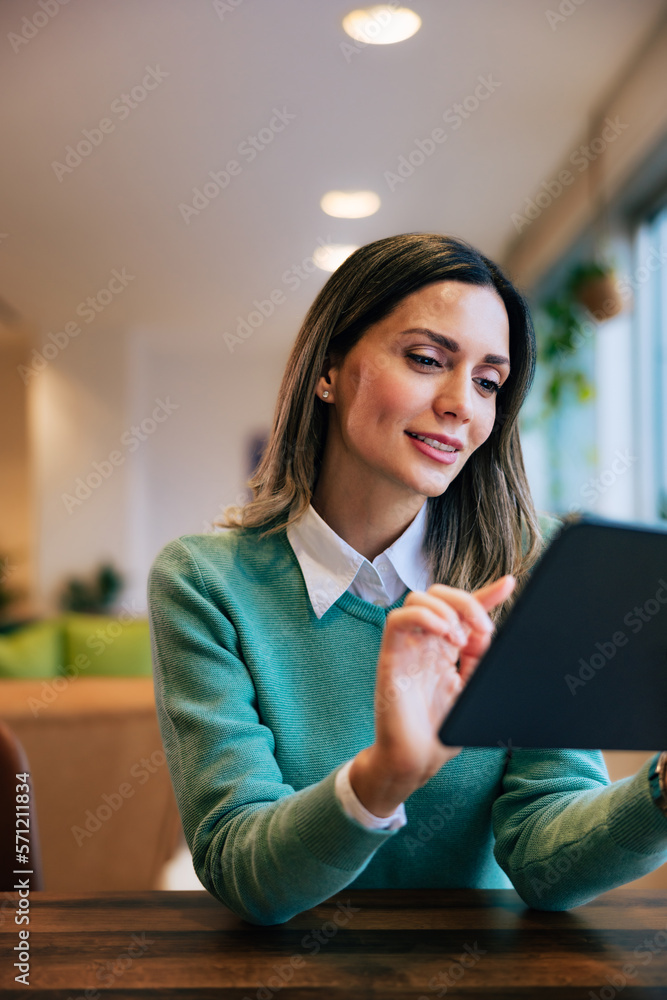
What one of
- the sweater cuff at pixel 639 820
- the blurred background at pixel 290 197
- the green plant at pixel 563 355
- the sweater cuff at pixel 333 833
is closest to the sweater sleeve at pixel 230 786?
the sweater cuff at pixel 333 833

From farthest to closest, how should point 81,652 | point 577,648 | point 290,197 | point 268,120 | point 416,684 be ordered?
point 290,197 < point 268,120 < point 81,652 < point 416,684 < point 577,648

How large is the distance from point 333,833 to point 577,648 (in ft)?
0.94

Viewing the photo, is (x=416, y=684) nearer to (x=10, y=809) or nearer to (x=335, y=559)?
(x=335, y=559)

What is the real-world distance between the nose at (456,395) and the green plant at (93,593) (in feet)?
22.6

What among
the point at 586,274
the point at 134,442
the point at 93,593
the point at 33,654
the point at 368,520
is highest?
the point at 586,274

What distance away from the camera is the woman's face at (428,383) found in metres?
1.06

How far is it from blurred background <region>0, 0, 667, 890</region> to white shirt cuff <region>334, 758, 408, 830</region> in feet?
2.72

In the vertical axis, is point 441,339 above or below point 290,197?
below

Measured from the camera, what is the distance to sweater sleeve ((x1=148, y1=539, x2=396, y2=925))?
763 mm

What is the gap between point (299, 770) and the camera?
40.9 inches

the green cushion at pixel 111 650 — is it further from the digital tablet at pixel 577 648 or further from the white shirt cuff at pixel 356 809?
the digital tablet at pixel 577 648

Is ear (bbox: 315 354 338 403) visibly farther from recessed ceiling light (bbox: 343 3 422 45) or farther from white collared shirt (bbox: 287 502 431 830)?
recessed ceiling light (bbox: 343 3 422 45)

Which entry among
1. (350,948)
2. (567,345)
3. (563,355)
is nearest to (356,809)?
(350,948)

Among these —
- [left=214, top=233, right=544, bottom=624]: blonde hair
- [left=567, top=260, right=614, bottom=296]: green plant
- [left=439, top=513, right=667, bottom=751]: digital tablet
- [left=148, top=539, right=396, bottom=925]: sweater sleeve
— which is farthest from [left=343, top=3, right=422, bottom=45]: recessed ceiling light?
[left=439, top=513, right=667, bottom=751]: digital tablet
